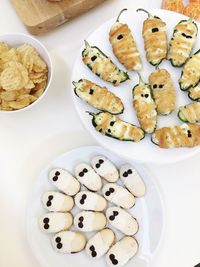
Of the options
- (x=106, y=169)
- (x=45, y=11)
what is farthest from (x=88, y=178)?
(x=45, y=11)

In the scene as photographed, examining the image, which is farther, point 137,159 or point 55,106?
point 55,106

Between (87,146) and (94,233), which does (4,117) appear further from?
(94,233)

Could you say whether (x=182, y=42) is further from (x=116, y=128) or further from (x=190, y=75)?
(x=116, y=128)

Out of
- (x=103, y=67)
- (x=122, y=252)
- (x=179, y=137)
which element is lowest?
(x=122, y=252)

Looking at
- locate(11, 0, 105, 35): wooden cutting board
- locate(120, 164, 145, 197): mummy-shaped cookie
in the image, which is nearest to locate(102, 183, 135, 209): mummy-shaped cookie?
locate(120, 164, 145, 197): mummy-shaped cookie

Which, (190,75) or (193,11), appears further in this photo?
(193,11)

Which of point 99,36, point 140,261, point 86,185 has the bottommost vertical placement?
point 140,261

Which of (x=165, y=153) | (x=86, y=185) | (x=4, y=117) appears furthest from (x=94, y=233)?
(x=4, y=117)
